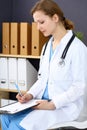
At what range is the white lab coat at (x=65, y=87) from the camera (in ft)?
6.10

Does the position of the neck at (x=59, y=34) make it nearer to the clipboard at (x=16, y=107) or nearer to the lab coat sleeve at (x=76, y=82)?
the lab coat sleeve at (x=76, y=82)

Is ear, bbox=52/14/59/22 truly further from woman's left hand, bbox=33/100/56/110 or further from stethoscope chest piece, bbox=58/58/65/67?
woman's left hand, bbox=33/100/56/110

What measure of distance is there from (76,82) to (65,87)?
0.32ft

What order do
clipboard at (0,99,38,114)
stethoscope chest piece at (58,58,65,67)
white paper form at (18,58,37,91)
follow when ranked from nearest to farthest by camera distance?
1. clipboard at (0,99,38,114)
2. stethoscope chest piece at (58,58,65,67)
3. white paper form at (18,58,37,91)

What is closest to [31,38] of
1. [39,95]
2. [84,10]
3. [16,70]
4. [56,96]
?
[16,70]

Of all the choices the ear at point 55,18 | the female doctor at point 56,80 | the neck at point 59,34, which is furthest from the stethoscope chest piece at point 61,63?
the ear at point 55,18

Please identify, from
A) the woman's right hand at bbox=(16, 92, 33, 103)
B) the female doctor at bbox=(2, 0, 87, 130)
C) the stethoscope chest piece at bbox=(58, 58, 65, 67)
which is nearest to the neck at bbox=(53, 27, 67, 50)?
the female doctor at bbox=(2, 0, 87, 130)

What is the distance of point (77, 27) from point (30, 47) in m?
0.56

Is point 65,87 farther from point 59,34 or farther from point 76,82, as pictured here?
point 59,34

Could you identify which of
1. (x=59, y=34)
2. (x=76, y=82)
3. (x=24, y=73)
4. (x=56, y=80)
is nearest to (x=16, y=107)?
(x=56, y=80)

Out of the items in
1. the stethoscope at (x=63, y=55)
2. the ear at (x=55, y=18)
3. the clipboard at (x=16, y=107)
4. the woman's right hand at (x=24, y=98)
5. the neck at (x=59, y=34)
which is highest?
the ear at (x=55, y=18)

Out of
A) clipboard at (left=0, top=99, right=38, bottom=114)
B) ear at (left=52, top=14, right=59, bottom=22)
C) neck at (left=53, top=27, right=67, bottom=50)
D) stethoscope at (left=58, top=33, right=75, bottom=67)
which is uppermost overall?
ear at (left=52, top=14, right=59, bottom=22)

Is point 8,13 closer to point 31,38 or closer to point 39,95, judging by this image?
point 31,38

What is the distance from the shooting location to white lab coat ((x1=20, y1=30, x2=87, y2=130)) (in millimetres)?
1858
